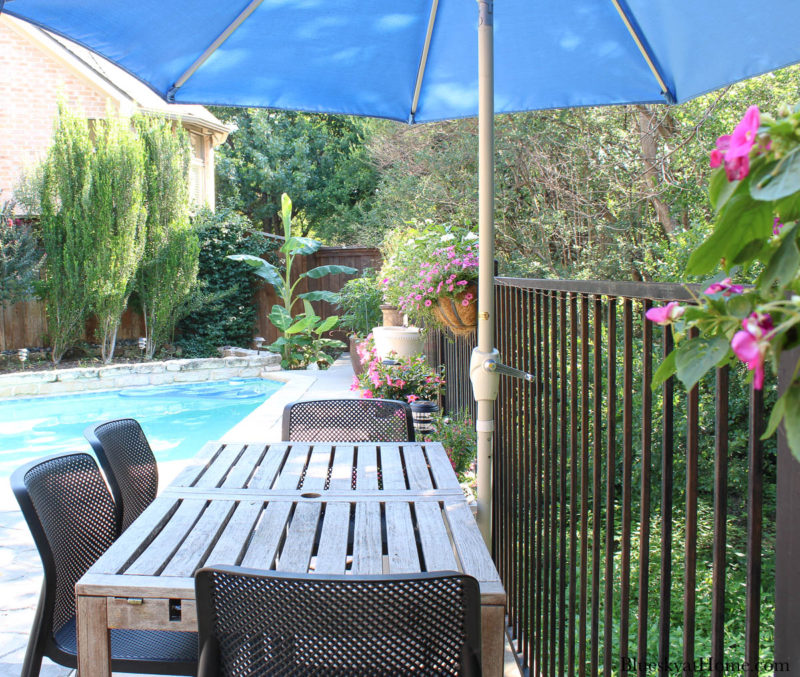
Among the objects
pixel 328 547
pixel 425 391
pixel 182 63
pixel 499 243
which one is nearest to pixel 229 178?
pixel 499 243

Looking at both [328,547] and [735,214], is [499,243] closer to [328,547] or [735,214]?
[328,547]

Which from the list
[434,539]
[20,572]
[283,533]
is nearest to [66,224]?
[20,572]

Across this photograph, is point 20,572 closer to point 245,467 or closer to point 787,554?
point 245,467

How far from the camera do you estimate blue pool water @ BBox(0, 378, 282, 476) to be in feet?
30.7

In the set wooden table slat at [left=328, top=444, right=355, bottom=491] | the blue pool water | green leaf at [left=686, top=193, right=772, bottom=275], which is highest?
green leaf at [left=686, top=193, right=772, bottom=275]

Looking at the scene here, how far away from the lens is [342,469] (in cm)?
269

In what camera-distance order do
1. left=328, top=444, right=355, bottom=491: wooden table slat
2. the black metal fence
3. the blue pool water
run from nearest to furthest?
the black metal fence
left=328, top=444, right=355, bottom=491: wooden table slat
the blue pool water

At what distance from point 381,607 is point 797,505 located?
0.80 meters

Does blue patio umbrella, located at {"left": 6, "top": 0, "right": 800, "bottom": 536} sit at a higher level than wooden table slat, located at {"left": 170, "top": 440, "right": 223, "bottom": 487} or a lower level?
higher

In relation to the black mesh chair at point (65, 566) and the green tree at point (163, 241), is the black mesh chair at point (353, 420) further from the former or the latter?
the green tree at point (163, 241)

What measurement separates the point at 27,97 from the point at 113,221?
428 centimetres

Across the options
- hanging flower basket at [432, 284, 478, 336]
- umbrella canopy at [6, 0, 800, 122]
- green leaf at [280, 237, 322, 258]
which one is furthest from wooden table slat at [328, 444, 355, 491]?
green leaf at [280, 237, 322, 258]

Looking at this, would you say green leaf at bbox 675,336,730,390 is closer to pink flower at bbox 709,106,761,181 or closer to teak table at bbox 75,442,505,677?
pink flower at bbox 709,106,761,181

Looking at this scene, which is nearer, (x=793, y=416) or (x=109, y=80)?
(x=793, y=416)
